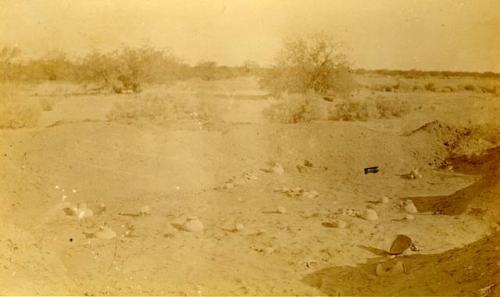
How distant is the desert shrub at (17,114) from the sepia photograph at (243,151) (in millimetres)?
12

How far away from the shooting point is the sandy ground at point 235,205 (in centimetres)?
351

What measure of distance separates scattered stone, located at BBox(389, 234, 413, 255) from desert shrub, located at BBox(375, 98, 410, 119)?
1.39 m

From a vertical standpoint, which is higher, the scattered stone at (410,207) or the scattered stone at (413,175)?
the scattered stone at (413,175)

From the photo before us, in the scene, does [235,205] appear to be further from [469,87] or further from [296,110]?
[469,87]

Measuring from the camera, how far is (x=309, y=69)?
4.47 metres

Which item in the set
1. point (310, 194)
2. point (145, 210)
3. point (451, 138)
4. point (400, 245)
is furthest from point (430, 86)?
point (145, 210)

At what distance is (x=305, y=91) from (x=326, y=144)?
0.54 metres

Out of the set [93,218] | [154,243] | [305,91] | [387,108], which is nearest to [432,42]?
[387,108]

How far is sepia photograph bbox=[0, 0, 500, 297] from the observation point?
3.59 m

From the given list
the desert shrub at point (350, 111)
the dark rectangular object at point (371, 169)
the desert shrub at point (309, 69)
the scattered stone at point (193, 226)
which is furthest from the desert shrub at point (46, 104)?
the dark rectangular object at point (371, 169)

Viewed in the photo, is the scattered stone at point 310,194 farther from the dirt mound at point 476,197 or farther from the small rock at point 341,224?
the dirt mound at point 476,197

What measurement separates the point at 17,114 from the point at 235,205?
6.40ft

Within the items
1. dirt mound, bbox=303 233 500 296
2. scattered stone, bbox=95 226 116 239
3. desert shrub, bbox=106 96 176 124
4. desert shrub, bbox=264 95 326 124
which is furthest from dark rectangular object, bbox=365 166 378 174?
scattered stone, bbox=95 226 116 239

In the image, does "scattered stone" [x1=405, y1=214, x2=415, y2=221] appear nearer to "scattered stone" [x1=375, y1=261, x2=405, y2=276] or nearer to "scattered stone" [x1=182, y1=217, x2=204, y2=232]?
"scattered stone" [x1=375, y1=261, x2=405, y2=276]
